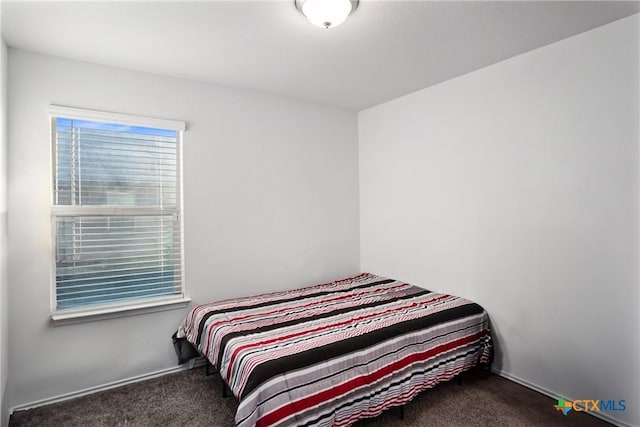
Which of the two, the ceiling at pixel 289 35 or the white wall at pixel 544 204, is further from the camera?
the white wall at pixel 544 204

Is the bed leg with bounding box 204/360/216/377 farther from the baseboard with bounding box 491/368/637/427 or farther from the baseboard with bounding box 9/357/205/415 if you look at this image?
the baseboard with bounding box 491/368/637/427

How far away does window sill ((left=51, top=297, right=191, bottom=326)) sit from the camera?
94.2 inches

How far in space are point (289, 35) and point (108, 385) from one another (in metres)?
2.79

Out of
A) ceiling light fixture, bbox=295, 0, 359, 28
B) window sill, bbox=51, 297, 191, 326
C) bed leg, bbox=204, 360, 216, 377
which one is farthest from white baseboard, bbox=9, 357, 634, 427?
ceiling light fixture, bbox=295, 0, 359, 28

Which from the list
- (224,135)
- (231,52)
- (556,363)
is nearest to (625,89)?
(556,363)

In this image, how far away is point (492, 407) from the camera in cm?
228

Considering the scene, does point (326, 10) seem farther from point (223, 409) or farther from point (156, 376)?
point (156, 376)

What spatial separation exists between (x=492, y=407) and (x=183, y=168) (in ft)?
9.39

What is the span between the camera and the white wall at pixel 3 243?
203cm

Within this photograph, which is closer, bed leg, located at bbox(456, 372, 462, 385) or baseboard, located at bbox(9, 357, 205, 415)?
baseboard, located at bbox(9, 357, 205, 415)

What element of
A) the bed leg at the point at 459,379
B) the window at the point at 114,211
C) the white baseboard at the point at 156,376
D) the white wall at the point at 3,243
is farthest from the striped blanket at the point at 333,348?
the white wall at the point at 3,243

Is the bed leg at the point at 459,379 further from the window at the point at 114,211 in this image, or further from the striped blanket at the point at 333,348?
the window at the point at 114,211

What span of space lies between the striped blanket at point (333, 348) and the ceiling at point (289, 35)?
1864 millimetres

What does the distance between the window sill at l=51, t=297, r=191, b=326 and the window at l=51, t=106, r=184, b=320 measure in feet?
0.05
